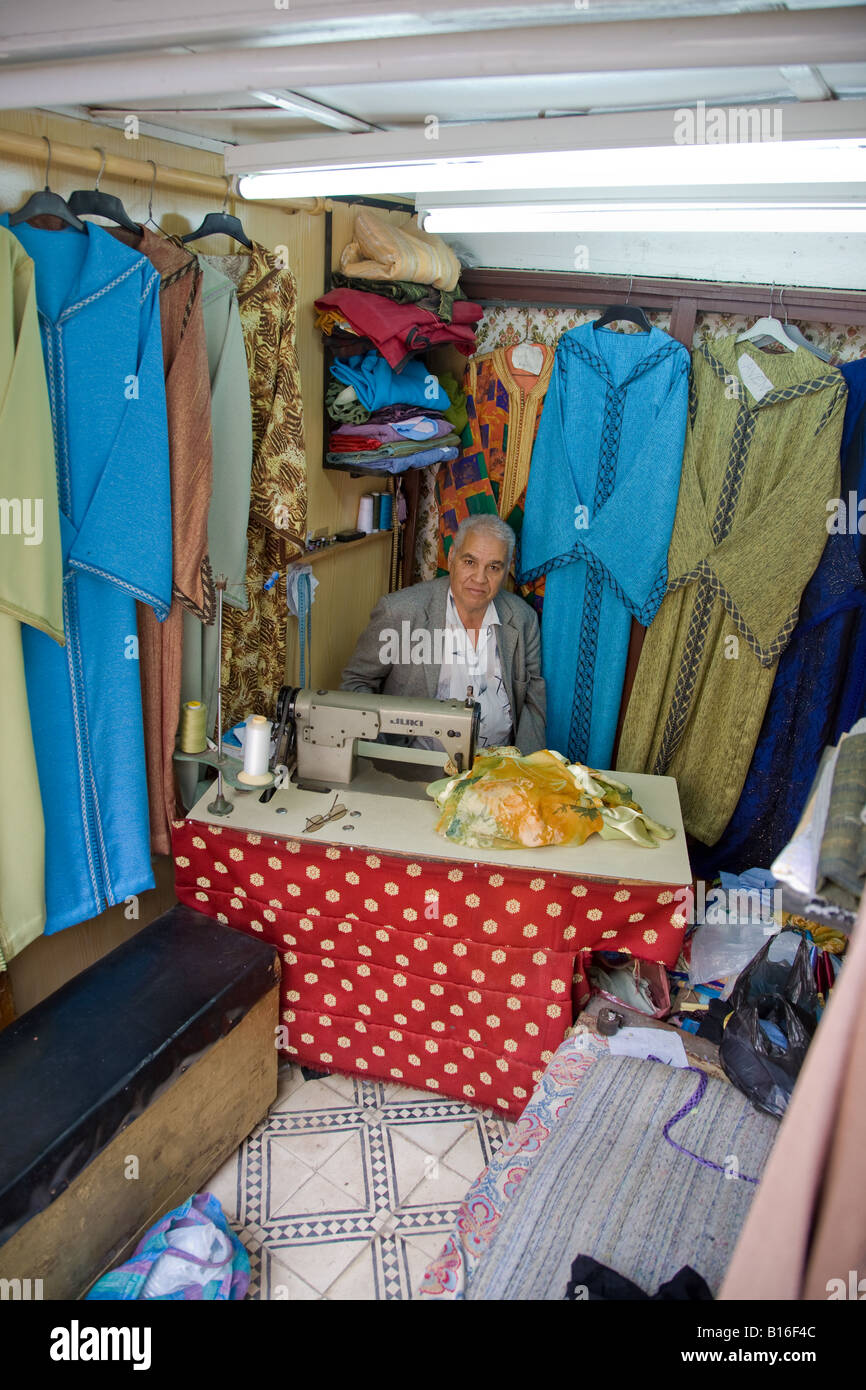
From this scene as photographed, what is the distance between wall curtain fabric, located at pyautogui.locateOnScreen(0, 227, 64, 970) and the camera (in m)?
1.75

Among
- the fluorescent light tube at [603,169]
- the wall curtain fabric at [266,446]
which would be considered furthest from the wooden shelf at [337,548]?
the fluorescent light tube at [603,169]

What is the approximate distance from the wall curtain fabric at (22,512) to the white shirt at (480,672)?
1467mm

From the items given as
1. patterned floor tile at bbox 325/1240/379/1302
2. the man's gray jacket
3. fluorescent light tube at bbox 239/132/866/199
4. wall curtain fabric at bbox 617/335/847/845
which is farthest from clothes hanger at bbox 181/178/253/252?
patterned floor tile at bbox 325/1240/379/1302

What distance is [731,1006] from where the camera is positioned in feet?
6.86

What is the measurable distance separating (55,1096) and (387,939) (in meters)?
0.84

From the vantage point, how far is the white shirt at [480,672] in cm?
314

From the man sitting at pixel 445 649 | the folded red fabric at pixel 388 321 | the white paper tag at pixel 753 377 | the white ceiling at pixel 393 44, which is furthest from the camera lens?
the man sitting at pixel 445 649

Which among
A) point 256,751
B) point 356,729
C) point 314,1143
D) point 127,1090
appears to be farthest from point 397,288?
point 314,1143

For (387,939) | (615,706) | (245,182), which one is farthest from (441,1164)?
(245,182)

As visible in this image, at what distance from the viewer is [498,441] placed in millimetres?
3514

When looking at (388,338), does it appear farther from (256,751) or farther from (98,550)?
(256,751)

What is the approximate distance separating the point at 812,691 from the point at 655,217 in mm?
1650

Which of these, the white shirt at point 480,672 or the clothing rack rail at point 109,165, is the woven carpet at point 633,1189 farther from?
the clothing rack rail at point 109,165

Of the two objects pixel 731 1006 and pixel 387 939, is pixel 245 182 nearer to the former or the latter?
pixel 387 939
